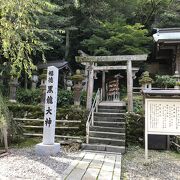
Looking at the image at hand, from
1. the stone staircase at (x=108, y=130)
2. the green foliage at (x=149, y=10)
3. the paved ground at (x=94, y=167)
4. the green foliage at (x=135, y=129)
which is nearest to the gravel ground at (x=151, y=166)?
the paved ground at (x=94, y=167)

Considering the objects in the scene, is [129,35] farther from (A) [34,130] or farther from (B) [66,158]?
(B) [66,158]

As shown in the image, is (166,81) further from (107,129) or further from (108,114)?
(107,129)

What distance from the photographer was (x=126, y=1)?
19.7m

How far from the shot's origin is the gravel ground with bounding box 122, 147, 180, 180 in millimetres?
6223

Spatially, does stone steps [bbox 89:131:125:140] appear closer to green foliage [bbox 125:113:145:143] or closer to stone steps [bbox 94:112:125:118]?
green foliage [bbox 125:113:145:143]

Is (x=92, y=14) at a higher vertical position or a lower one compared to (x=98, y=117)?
higher

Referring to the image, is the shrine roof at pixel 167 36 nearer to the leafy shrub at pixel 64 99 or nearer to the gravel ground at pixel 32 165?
the leafy shrub at pixel 64 99

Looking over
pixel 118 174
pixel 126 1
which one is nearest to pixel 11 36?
pixel 118 174

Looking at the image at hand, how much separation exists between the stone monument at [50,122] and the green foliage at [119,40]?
7.63 meters

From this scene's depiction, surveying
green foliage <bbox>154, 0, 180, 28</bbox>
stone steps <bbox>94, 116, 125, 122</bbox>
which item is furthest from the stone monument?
green foliage <bbox>154, 0, 180, 28</bbox>

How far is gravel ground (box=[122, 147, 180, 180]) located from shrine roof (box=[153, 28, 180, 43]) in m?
7.19

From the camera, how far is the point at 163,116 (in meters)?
8.02

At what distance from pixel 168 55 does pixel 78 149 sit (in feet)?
38.3

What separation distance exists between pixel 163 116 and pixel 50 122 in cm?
366
